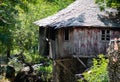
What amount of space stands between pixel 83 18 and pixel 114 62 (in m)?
15.7

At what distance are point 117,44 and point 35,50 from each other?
35390mm

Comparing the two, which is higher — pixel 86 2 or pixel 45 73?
pixel 86 2

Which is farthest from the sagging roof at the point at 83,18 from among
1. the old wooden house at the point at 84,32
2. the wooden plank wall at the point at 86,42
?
the wooden plank wall at the point at 86,42

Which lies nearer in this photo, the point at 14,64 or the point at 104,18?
the point at 104,18

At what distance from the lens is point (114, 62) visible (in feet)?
24.5

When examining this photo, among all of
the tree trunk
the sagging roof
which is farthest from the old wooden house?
the tree trunk

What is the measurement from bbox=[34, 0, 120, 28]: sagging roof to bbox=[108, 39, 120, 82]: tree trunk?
46.7 ft

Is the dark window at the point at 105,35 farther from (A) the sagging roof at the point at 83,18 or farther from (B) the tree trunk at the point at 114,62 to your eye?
(B) the tree trunk at the point at 114,62

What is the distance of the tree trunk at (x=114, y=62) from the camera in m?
7.27

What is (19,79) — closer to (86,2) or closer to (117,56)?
(86,2)

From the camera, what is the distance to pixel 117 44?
759 centimetres

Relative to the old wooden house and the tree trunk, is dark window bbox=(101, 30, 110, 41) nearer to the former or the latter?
the old wooden house

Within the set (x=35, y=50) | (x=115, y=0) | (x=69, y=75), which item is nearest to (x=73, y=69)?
(x=69, y=75)

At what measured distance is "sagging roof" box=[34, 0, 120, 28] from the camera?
22359 millimetres
